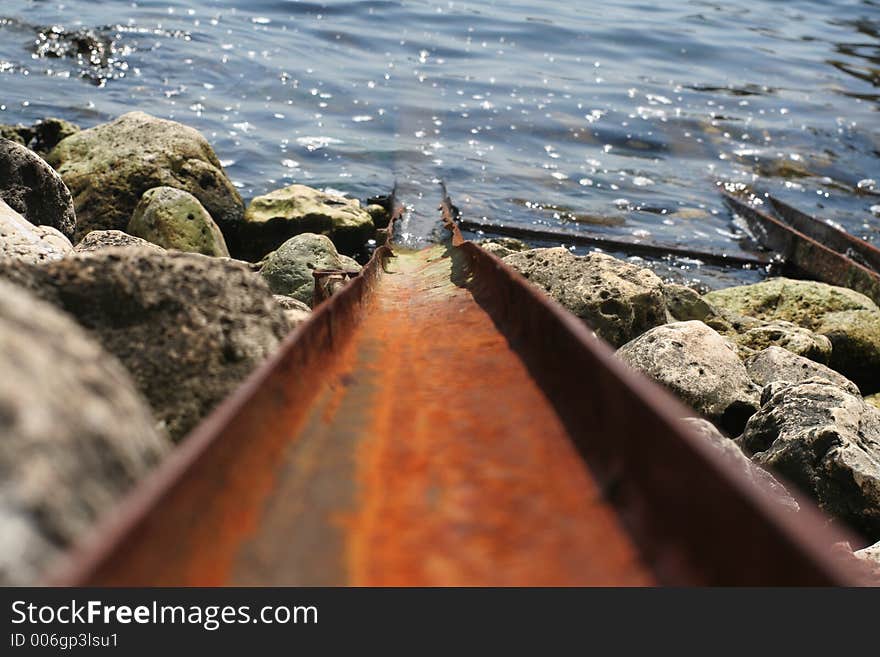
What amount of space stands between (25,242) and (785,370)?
18.2 feet

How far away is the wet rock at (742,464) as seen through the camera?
13.4ft

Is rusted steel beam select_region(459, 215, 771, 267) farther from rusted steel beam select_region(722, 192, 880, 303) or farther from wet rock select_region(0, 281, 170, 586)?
wet rock select_region(0, 281, 170, 586)

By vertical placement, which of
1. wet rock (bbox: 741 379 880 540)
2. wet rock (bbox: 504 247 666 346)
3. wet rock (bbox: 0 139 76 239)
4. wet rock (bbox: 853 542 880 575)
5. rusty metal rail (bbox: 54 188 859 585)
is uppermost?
rusty metal rail (bbox: 54 188 859 585)

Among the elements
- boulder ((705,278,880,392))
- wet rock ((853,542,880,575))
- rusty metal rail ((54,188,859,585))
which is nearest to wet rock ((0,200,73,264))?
rusty metal rail ((54,188,859,585))

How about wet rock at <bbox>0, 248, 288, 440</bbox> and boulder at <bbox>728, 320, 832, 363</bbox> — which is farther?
boulder at <bbox>728, 320, 832, 363</bbox>

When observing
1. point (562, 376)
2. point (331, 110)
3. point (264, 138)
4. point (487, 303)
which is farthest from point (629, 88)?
point (562, 376)

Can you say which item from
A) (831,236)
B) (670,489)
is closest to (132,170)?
(670,489)

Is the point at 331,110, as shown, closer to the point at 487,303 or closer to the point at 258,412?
the point at 487,303

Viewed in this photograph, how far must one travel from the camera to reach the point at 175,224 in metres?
9.20

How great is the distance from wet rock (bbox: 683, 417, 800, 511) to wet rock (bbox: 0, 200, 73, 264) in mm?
3813

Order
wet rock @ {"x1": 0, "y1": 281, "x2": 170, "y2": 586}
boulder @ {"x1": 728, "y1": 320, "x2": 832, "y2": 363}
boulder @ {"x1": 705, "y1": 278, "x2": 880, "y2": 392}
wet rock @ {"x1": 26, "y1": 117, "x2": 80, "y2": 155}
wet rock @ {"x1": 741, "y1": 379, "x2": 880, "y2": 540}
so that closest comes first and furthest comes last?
wet rock @ {"x1": 0, "y1": 281, "x2": 170, "y2": 586}, wet rock @ {"x1": 741, "y1": 379, "x2": 880, "y2": 540}, boulder @ {"x1": 728, "y1": 320, "x2": 832, "y2": 363}, boulder @ {"x1": 705, "y1": 278, "x2": 880, "y2": 392}, wet rock @ {"x1": 26, "y1": 117, "x2": 80, "y2": 155}

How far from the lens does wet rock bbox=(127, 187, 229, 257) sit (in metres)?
9.16

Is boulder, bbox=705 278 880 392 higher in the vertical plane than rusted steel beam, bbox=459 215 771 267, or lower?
higher

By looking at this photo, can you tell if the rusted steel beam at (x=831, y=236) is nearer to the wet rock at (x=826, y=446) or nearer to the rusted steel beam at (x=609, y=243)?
the rusted steel beam at (x=609, y=243)
